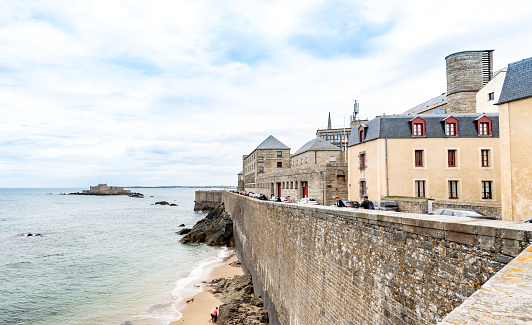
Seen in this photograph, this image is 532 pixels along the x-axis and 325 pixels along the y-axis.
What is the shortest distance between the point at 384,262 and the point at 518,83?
1494 centimetres

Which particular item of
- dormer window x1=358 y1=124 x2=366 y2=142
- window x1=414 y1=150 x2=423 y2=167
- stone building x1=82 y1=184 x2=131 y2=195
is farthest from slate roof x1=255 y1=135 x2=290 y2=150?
stone building x1=82 y1=184 x2=131 y2=195

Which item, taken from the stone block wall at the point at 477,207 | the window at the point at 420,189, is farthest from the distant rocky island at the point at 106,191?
the stone block wall at the point at 477,207

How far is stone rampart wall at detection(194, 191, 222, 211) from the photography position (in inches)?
3095

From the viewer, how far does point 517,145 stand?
14.8 metres

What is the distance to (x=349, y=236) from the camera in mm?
6867

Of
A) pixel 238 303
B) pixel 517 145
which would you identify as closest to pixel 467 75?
pixel 517 145

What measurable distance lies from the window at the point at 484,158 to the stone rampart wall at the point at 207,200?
61060 millimetres

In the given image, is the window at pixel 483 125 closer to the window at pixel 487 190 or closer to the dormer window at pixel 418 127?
the window at pixel 487 190

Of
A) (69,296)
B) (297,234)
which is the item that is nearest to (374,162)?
(297,234)

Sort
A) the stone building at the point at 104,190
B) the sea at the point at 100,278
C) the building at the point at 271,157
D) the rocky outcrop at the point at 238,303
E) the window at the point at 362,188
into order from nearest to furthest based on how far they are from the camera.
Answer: the rocky outcrop at the point at 238,303 → the sea at the point at 100,278 → the window at the point at 362,188 → the building at the point at 271,157 → the stone building at the point at 104,190

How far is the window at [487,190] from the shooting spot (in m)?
23.3

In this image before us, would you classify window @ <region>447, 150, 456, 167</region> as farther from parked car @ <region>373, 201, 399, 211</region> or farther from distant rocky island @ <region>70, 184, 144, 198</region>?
distant rocky island @ <region>70, 184, 144, 198</region>

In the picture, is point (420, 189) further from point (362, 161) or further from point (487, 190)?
point (487, 190)

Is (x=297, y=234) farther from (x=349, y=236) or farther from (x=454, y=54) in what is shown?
(x=454, y=54)
